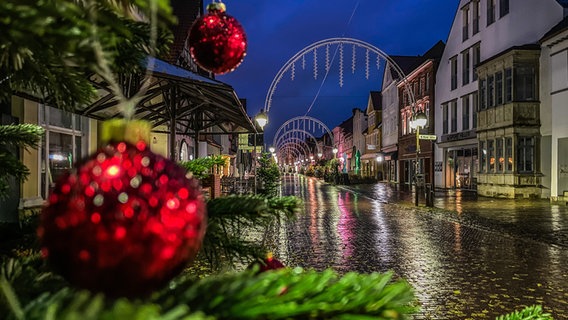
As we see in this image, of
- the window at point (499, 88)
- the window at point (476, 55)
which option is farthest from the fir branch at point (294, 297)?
the window at point (476, 55)

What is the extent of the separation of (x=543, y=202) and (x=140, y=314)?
26.7m

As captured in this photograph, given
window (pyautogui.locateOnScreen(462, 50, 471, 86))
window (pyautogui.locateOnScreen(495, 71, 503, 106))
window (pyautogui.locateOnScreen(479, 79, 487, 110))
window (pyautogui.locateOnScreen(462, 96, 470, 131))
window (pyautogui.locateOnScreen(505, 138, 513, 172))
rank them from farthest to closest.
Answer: window (pyautogui.locateOnScreen(462, 96, 470, 131)) → window (pyautogui.locateOnScreen(462, 50, 471, 86)) → window (pyautogui.locateOnScreen(479, 79, 487, 110)) → window (pyautogui.locateOnScreen(495, 71, 503, 106)) → window (pyautogui.locateOnScreen(505, 138, 513, 172))

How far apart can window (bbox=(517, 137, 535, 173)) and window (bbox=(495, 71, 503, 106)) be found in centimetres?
268

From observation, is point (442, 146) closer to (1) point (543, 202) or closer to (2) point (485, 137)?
(2) point (485, 137)

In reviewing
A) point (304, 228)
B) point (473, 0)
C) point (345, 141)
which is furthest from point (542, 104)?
point (345, 141)

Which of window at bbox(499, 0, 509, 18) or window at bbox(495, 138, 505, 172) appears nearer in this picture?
window at bbox(495, 138, 505, 172)

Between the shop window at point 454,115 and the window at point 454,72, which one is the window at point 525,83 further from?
the window at point 454,72

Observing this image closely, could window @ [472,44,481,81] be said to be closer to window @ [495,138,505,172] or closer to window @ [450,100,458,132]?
window @ [450,100,458,132]

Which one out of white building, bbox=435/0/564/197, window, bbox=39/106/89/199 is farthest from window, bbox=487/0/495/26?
window, bbox=39/106/89/199

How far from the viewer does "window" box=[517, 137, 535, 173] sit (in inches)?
1005

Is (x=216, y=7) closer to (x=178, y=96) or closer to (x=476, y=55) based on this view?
(x=178, y=96)

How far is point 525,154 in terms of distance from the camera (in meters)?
25.8

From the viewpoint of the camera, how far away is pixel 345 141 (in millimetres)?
94000

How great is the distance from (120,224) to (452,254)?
407 inches
